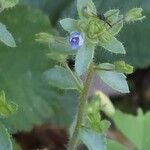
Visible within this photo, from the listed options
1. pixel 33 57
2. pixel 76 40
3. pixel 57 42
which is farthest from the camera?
pixel 33 57

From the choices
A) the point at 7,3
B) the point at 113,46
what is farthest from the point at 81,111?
the point at 7,3

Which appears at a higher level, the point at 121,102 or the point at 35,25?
the point at 35,25

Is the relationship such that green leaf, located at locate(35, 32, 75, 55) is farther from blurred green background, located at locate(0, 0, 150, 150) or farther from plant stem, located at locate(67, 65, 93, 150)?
blurred green background, located at locate(0, 0, 150, 150)

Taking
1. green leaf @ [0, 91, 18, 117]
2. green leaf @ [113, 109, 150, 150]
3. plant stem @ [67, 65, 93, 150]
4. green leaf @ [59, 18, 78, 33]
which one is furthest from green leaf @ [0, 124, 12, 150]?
green leaf @ [113, 109, 150, 150]

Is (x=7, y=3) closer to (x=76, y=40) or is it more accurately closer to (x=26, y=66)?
(x=76, y=40)

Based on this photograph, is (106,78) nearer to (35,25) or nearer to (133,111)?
(35,25)

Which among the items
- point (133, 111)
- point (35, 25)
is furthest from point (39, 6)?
point (133, 111)

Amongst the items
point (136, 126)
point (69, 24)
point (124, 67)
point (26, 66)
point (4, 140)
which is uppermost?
point (69, 24)

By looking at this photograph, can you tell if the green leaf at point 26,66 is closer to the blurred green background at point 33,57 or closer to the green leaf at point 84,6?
the blurred green background at point 33,57
